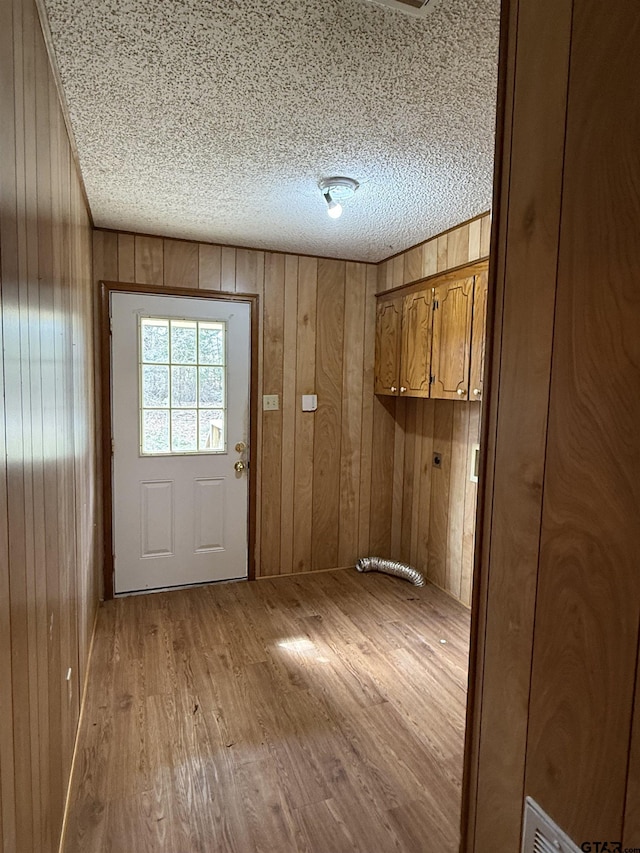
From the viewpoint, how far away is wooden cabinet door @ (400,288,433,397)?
312 cm

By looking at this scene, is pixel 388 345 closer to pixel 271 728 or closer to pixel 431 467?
pixel 431 467

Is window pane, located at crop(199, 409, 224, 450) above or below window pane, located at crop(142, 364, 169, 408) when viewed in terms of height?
below

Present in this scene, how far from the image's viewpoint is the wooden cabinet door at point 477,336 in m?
2.65

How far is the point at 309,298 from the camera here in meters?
3.58

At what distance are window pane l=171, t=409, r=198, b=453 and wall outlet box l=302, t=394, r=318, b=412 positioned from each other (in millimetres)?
817

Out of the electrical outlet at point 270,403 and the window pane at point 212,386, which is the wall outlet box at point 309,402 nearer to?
the electrical outlet at point 270,403

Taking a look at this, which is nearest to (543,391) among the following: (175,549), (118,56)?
(118,56)

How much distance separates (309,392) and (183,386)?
94 centimetres

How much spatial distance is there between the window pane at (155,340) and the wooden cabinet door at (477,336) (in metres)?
2.00

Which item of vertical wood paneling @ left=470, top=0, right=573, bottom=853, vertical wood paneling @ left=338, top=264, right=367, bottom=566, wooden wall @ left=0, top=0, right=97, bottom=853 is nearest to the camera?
vertical wood paneling @ left=470, top=0, right=573, bottom=853

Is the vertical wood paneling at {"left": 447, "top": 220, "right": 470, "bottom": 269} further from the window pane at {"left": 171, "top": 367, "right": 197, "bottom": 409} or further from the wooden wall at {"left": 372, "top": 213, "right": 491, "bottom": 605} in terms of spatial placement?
the window pane at {"left": 171, "top": 367, "right": 197, "bottom": 409}

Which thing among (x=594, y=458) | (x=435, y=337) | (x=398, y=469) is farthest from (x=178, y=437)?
(x=594, y=458)

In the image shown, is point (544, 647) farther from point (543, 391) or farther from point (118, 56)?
point (118, 56)

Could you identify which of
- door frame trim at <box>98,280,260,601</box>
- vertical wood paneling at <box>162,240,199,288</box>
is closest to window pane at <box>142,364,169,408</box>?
door frame trim at <box>98,280,260,601</box>
